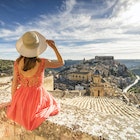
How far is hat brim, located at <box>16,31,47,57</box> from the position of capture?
99.4 inches

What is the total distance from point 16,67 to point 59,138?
107 centimetres

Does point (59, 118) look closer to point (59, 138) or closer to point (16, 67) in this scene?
point (59, 138)

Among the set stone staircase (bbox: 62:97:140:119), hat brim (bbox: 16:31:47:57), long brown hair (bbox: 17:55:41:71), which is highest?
hat brim (bbox: 16:31:47:57)

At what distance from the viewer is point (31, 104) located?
2459mm

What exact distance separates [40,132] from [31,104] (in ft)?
1.14

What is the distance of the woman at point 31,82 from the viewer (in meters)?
2.43

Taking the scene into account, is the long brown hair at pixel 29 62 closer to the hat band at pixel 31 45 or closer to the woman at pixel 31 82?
the woman at pixel 31 82

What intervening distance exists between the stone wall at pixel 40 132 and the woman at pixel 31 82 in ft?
0.34

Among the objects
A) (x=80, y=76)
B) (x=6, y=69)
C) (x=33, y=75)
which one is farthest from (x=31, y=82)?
(x=80, y=76)

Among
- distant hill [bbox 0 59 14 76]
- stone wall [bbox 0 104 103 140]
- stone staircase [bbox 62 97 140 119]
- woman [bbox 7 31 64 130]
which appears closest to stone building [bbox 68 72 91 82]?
distant hill [bbox 0 59 14 76]

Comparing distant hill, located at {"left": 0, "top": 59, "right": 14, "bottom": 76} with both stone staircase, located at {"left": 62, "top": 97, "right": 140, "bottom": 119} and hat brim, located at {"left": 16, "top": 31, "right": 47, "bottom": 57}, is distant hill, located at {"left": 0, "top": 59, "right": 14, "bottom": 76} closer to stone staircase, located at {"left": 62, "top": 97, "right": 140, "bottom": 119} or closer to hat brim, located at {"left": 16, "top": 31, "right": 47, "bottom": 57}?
stone staircase, located at {"left": 62, "top": 97, "right": 140, "bottom": 119}

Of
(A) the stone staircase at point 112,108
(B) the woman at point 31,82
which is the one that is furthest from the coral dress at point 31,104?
(A) the stone staircase at point 112,108

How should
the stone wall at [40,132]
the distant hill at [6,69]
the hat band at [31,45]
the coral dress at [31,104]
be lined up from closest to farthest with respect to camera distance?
the stone wall at [40,132]
the coral dress at [31,104]
the hat band at [31,45]
the distant hill at [6,69]

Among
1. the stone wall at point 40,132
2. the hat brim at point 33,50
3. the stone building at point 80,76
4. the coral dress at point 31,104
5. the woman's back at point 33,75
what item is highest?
the hat brim at point 33,50
